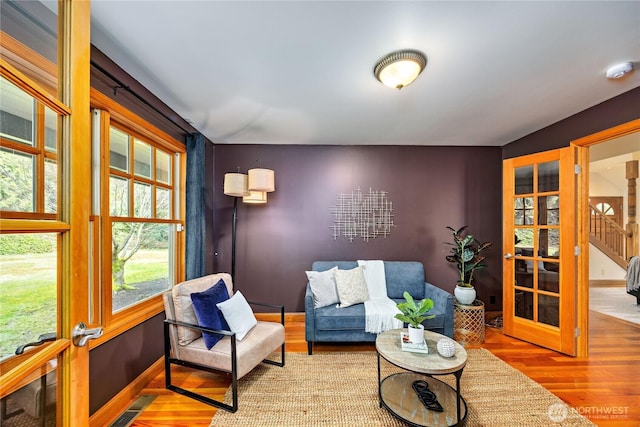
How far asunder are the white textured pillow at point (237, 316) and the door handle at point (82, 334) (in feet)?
3.96

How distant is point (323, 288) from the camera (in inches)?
109

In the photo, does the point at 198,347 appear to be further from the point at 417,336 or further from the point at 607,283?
the point at 607,283

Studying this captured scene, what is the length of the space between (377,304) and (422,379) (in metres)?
0.80

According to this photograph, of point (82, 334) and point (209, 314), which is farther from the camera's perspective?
point (209, 314)

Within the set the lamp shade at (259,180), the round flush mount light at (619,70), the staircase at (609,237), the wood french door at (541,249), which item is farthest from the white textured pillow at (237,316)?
the staircase at (609,237)

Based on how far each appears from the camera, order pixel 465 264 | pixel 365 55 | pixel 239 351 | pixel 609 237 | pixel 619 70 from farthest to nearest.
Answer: pixel 609 237 → pixel 465 264 → pixel 239 351 → pixel 619 70 → pixel 365 55

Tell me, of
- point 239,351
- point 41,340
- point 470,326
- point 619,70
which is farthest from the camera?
point 470,326

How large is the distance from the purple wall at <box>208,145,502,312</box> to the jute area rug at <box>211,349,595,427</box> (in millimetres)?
1237

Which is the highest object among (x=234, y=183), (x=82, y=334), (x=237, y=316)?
(x=234, y=183)

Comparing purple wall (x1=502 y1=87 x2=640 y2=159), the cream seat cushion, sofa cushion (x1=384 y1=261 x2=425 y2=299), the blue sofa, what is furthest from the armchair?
purple wall (x1=502 y1=87 x2=640 y2=159)

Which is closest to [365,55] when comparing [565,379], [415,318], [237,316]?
[415,318]

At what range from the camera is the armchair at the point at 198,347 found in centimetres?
184

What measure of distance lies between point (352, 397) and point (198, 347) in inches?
50.0

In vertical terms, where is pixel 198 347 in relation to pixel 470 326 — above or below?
above
